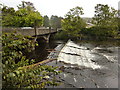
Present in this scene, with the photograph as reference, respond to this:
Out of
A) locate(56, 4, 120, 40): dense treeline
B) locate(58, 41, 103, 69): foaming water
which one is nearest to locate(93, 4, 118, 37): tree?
locate(56, 4, 120, 40): dense treeline

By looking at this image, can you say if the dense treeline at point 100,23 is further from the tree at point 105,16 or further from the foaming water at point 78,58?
the foaming water at point 78,58

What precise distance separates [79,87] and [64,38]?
40705 mm

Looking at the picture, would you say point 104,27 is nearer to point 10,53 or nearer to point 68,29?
point 68,29

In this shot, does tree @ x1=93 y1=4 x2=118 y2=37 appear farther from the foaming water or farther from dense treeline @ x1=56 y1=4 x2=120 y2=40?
the foaming water

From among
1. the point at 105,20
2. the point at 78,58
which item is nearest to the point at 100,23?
the point at 105,20

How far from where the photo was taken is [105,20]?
141 ft

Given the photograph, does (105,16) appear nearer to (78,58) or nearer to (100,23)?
(100,23)

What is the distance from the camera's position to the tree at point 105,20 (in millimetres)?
42594

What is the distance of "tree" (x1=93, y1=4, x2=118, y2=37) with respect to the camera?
140ft

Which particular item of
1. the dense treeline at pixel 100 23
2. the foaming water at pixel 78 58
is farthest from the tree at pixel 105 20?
the foaming water at pixel 78 58

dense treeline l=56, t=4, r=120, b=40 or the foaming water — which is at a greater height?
dense treeline l=56, t=4, r=120, b=40

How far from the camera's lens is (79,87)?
868cm

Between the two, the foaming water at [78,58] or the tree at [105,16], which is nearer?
the foaming water at [78,58]

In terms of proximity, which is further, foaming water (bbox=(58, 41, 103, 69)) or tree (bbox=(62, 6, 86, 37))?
tree (bbox=(62, 6, 86, 37))
